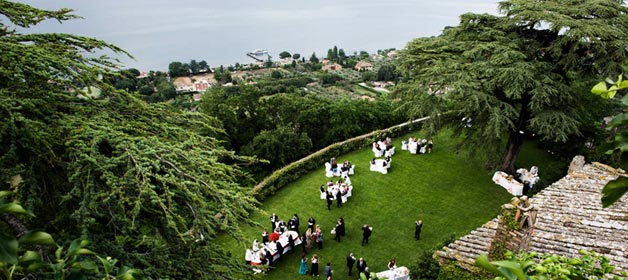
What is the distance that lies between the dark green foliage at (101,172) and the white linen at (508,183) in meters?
12.9

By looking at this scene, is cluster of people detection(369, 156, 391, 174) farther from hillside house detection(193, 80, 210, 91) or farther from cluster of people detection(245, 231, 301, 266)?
hillside house detection(193, 80, 210, 91)

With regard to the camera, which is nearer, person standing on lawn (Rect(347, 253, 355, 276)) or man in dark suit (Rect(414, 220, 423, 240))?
person standing on lawn (Rect(347, 253, 355, 276))

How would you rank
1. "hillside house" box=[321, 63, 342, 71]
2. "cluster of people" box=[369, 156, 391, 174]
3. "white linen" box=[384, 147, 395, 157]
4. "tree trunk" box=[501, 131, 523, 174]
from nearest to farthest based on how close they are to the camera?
"tree trunk" box=[501, 131, 523, 174] < "cluster of people" box=[369, 156, 391, 174] < "white linen" box=[384, 147, 395, 157] < "hillside house" box=[321, 63, 342, 71]

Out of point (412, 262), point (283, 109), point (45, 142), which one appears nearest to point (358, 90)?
point (283, 109)

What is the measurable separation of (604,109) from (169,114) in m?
20.4

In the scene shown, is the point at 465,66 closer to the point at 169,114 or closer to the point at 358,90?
the point at 169,114

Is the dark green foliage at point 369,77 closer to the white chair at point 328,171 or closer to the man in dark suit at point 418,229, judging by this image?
the white chair at point 328,171

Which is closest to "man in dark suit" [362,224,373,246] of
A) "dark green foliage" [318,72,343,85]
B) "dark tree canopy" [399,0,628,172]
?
"dark tree canopy" [399,0,628,172]

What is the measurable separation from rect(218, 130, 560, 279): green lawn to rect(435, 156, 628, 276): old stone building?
153 inches

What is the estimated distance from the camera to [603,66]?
1506 centimetres

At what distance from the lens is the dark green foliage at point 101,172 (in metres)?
6.51

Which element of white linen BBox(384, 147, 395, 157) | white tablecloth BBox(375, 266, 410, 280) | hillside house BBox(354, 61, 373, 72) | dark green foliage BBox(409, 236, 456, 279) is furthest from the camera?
hillside house BBox(354, 61, 373, 72)

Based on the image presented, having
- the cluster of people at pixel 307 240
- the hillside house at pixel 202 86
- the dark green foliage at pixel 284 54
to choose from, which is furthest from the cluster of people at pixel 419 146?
the dark green foliage at pixel 284 54

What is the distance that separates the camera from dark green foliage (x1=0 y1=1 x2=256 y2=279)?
6.51 m
